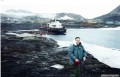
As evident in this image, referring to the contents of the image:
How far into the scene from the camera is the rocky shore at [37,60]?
653 centimetres

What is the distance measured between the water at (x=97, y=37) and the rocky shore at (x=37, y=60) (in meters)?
0.40

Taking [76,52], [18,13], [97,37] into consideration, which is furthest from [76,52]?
[18,13]

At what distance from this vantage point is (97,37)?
714 centimetres

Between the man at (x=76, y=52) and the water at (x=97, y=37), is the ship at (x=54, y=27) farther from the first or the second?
the man at (x=76, y=52)

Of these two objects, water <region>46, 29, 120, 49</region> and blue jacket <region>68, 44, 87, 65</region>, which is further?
water <region>46, 29, 120, 49</region>

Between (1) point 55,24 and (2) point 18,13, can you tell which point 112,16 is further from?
(2) point 18,13

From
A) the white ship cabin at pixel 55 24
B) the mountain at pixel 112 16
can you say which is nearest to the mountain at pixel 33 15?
the white ship cabin at pixel 55 24

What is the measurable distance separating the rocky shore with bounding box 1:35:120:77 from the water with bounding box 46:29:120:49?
0.40 meters

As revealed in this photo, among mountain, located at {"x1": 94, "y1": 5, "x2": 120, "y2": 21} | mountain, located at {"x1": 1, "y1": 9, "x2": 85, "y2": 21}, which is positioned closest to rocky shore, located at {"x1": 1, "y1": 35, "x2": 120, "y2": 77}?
mountain, located at {"x1": 1, "y1": 9, "x2": 85, "y2": 21}

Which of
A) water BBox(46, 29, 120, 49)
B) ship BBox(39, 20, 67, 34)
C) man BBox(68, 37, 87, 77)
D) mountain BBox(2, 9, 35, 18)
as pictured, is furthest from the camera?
ship BBox(39, 20, 67, 34)

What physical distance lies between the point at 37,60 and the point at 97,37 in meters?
1.90

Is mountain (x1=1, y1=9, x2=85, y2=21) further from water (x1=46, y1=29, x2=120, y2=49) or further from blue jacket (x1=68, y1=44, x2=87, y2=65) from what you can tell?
blue jacket (x1=68, y1=44, x2=87, y2=65)

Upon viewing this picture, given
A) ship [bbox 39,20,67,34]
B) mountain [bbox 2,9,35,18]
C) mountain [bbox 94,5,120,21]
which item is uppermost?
mountain [bbox 2,9,35,18]

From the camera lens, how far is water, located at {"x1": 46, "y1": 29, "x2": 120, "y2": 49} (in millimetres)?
7016
